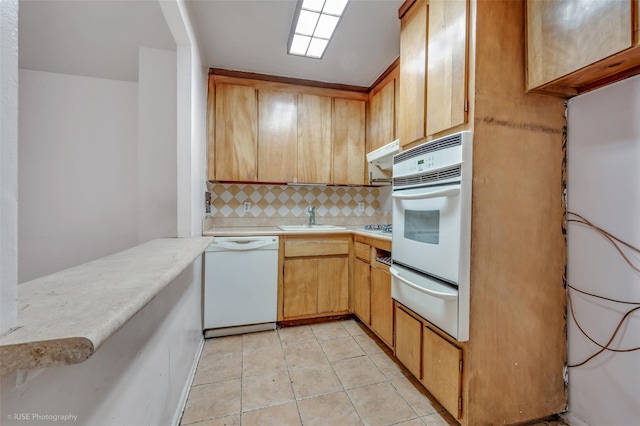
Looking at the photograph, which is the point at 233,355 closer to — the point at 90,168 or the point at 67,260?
the point at 67,260

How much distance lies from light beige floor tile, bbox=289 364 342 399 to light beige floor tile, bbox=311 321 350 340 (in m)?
0.42

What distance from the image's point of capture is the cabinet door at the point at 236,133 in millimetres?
2541

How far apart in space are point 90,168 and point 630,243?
147 inches

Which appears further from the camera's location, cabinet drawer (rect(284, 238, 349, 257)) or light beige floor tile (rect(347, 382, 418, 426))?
cabinet drawer (rect(284, 238, 349, 257))

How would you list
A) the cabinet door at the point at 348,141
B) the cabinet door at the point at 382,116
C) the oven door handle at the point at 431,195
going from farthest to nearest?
the cabinet door at the point at 348,141
the cabinet door at the point at 382,116
the oven door handle at the point at 431,195

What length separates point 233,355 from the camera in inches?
79.0

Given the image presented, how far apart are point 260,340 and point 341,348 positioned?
0.69m

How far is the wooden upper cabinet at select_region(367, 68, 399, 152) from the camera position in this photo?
2.41m

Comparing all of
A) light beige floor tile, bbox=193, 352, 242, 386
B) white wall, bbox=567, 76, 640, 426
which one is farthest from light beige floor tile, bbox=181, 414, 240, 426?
white wall, bbox=567, 76, 640, 426

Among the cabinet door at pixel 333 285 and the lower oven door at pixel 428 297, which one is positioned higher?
the lower oven door at pixel 428 297

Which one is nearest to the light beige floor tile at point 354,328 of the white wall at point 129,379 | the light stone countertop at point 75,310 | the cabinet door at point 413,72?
the white wall at point 129,379

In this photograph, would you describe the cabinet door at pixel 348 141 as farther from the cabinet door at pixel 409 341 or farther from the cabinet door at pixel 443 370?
the cabinet door at pixel 443 370

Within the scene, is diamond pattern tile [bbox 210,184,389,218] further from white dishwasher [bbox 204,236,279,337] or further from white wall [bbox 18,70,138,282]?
white wall [bbox 18,70,138,282]

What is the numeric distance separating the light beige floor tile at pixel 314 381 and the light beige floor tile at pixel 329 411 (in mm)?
49
